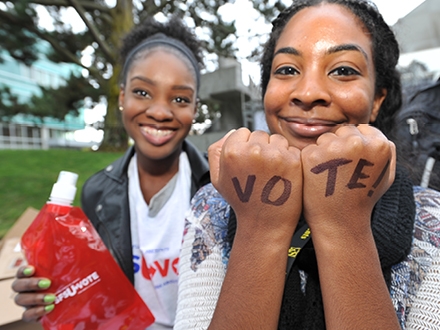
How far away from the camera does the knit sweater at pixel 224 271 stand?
2.63 feet

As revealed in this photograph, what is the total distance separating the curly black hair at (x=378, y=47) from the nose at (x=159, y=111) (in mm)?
526

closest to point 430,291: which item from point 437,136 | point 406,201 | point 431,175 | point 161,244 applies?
point 406,201

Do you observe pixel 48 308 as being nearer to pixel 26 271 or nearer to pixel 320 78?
pixel 26 271

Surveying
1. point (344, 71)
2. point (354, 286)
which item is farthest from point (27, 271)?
point (344, 71)

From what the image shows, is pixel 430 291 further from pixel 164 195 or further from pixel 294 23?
pixel 164 195

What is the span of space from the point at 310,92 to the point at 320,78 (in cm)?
7

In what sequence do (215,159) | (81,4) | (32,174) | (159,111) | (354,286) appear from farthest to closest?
(81,4), (32,174), (159,111), (215,159), (354,286)

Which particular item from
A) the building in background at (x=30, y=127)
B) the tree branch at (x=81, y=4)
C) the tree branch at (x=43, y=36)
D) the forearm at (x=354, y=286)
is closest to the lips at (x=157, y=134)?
the forearm at (x=354, y=286)

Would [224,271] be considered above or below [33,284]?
above

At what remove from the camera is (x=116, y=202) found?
67.1 inches

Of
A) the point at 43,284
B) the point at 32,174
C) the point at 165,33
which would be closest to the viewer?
the point at 43,284

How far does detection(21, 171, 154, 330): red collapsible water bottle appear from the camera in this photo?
1.12 metres

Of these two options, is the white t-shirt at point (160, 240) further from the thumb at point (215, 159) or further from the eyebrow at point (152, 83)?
the thumb at point (215, 159)

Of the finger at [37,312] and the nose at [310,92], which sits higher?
the nose at [310,92]
